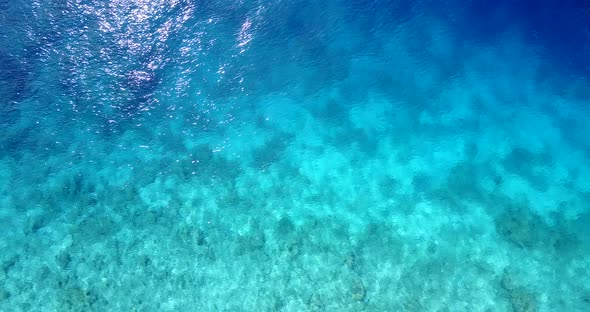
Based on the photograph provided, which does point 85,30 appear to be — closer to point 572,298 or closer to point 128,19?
point 128,19

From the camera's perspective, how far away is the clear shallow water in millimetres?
12859

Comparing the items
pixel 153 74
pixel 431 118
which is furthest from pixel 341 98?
pixel 153 74

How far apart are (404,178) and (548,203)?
5.34 meters

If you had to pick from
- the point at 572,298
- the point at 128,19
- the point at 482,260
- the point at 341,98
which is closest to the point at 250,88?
the point at 341,98

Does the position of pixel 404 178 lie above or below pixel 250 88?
below

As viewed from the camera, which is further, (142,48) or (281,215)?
(142,48)

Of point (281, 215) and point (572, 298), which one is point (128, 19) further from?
point (572, 298)

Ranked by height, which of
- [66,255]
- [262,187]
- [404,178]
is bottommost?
[404,178]

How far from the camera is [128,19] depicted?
1727 centimetres

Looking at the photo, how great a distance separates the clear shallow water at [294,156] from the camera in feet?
42.2

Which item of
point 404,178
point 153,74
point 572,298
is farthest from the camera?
point 153,74

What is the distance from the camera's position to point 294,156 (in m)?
15.5

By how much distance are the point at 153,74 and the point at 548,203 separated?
16.2 meters

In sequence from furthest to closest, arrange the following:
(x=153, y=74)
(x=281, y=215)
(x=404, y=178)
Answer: (x=153, y=74)
(x=404, y=178)
(x=281, y=215)
